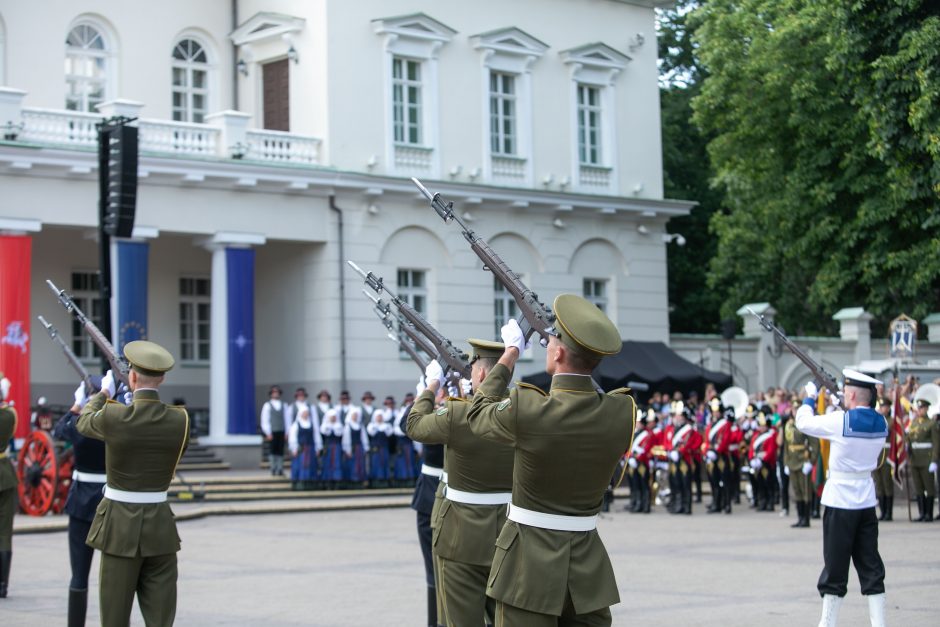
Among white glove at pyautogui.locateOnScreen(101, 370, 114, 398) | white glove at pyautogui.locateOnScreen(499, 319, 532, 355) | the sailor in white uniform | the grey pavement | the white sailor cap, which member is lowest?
the grey pavement

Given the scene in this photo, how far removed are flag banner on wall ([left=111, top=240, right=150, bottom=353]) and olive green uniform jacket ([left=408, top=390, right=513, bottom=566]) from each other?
2064cm

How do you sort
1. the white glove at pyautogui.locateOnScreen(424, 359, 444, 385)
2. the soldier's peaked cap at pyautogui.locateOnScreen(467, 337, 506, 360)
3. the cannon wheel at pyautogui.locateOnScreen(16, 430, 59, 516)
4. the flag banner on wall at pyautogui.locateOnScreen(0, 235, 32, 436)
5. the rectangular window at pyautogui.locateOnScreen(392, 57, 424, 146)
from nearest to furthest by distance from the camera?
the soldier's peaked cap at pyautogui.locateOnScreen(467, 337, 506, 360) < the white glove at pyautogui.locateOnScreen(424, 359, 444, 385) < the cannon wheel at pyautogui.locateOnScreen(16, 430, 59, 516) < the flag banner on wall at pyautogui.locateOnScreen(0, 235, 32, 436) < the rectangular window at pyautogui.locateOnScreen(392, 57, 424, 146)

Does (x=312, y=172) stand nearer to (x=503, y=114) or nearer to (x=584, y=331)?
(x=503, y=114)

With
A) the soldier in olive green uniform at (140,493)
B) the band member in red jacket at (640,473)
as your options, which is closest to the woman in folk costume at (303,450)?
the band member in red jacket at (640,473)

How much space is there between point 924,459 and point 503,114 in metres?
15.4

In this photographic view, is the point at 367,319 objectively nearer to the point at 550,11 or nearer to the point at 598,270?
the point at 598,270

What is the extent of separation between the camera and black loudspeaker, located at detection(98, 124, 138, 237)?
22750 mm

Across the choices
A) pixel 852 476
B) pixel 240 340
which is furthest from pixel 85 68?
pixel 852 476

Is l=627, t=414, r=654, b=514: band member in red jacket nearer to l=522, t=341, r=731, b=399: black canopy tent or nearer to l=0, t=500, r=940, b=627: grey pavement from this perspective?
l=0, t=500, r=940, b=627: grey pavement

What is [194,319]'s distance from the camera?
113ft

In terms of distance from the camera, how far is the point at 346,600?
45.6ft

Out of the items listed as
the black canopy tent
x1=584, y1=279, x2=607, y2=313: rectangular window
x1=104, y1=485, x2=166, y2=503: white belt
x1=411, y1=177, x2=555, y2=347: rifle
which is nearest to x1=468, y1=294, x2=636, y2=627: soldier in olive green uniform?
x1=411, y1=177, x2=555, y2=347: rifle

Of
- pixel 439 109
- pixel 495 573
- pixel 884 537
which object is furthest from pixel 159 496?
pixel 439 109

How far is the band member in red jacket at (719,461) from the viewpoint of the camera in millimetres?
25812
